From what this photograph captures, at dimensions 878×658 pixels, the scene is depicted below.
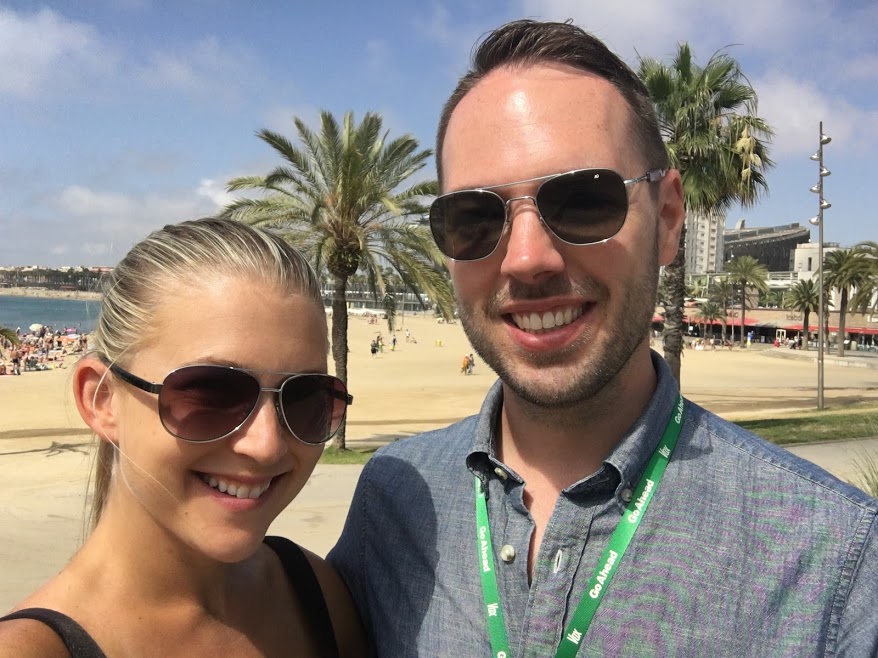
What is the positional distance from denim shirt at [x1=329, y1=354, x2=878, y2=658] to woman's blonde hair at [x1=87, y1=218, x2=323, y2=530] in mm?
727

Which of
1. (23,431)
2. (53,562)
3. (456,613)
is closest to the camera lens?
(456,613)

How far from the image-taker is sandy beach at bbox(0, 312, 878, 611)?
298 inches

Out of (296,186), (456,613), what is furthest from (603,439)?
(296,186)

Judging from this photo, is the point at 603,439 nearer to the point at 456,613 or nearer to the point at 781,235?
the point at 456,613

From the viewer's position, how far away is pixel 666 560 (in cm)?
154

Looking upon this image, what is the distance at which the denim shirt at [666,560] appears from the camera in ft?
4.76

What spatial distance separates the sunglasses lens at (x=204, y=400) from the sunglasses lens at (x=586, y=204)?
86 centimetres

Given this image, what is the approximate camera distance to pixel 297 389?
5.60 ft

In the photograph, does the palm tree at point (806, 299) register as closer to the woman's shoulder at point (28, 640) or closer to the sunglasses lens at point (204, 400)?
the sunglasses lens at point (204, 400)

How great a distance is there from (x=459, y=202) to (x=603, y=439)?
2.43 feet

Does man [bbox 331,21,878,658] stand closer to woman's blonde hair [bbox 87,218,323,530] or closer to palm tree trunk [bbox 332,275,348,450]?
woman's blonde hair [bbox 87,218,323,530]

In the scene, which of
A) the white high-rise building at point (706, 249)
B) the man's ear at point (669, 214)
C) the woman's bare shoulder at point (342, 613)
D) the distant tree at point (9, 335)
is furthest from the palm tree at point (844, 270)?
the white high-rise building at point (706, 249)

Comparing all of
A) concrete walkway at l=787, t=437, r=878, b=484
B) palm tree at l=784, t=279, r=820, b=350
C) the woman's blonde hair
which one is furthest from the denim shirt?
palm tree at l=784, t=279, r=820, b=350

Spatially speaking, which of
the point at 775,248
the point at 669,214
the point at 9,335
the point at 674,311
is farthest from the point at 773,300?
the point at 669,214
